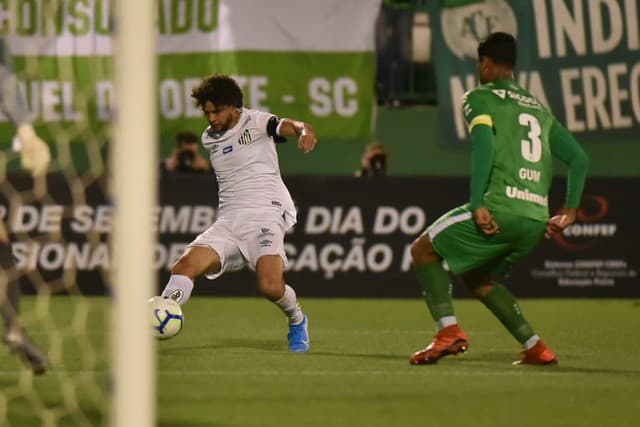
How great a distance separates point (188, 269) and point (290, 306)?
63cm

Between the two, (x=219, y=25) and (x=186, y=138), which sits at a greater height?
(x=219, y=25)

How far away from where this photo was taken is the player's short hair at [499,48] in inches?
296

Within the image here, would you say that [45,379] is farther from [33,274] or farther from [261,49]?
[261,49]

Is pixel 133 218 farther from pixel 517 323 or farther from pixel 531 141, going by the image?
pixel 517 323

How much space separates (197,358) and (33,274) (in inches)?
234

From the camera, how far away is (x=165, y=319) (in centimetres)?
803

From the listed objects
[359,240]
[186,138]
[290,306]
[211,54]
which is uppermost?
[211,54]

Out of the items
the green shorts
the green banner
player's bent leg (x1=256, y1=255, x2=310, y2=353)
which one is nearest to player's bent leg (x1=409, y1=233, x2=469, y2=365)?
the green shorts

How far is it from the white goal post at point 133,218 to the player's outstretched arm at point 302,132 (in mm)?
3204

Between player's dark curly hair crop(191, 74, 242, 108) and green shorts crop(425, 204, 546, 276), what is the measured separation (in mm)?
1571

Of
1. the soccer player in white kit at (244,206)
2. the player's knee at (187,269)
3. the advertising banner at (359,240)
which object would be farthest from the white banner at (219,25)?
the player's knee at (187,269)

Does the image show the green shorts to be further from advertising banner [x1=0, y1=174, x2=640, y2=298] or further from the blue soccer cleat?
advertising banner [x1=0, y1=174, x2=640, y2=298]

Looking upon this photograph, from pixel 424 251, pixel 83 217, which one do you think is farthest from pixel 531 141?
pixel 83 217

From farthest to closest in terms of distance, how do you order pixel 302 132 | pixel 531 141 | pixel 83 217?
pixel 83 217 < pixel 302 132 < pixel 531 141
